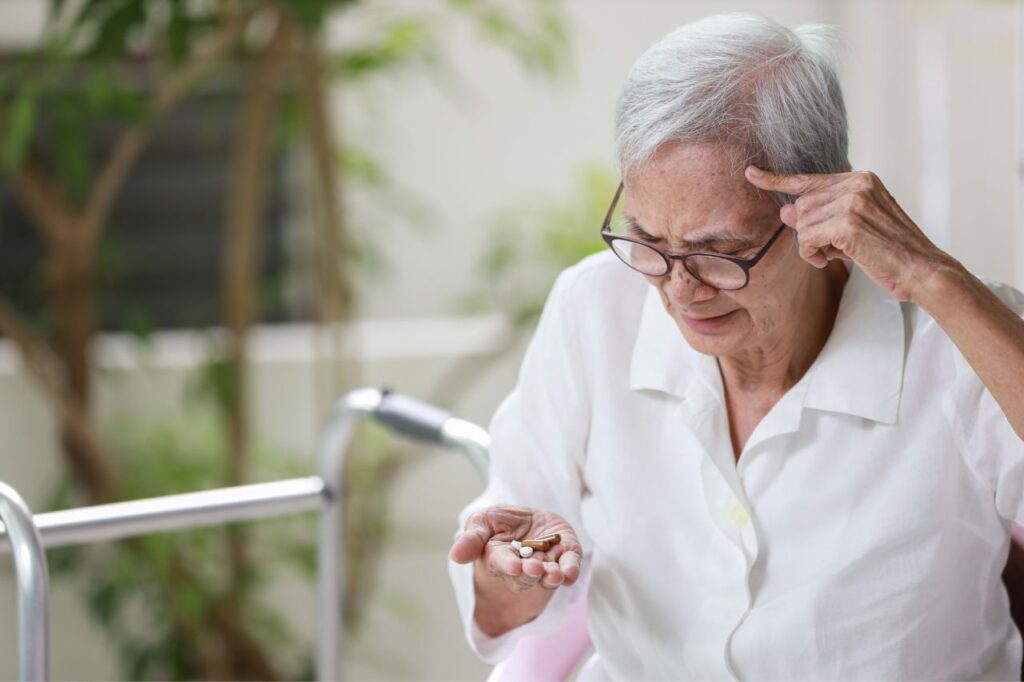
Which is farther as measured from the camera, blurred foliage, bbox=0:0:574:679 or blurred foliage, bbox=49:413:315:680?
blurred foliage, bbox=49:413:315:680

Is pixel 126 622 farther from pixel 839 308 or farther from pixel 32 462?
pixel 839 308

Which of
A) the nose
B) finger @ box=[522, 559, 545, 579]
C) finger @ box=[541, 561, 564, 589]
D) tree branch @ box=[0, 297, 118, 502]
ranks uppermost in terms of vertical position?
the nose

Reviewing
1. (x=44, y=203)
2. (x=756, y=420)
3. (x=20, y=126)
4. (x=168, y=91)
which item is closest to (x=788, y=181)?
(x=756, y=420)

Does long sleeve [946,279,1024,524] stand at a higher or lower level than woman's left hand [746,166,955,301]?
lower

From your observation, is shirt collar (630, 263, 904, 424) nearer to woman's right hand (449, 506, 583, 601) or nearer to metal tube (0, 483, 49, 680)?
woman's right hand (449, 506, 583, 601)

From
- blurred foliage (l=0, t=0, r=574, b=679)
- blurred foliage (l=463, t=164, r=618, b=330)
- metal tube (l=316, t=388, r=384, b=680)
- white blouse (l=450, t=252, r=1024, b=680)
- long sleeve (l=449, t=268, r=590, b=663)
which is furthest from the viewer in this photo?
blurred foliage (l=463, t=164, r=618, b=330)

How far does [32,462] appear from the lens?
349cm

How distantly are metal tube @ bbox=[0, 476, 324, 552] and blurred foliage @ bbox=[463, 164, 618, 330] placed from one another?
162cm

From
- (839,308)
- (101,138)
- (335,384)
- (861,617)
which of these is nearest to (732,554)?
(861,617)

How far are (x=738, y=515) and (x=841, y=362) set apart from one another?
192mm

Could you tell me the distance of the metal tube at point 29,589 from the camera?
1.30 meters

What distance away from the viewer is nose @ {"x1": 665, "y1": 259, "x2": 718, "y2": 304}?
1.22 m

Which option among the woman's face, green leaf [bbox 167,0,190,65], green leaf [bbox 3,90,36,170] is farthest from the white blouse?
green leaf [bbox 3,90,36,170]

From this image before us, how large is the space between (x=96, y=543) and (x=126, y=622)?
28 cm
